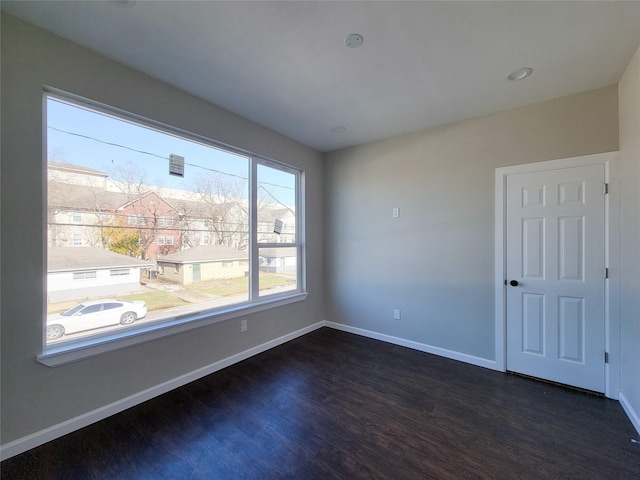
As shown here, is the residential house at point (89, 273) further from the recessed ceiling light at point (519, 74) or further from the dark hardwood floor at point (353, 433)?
the recessed ceiling light at point (519, 74)

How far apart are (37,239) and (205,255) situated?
1.23 m

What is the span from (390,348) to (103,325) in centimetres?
298

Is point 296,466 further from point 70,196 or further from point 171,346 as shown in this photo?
point 70,196

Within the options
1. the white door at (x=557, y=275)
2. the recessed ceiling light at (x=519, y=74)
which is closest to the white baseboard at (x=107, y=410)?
the white door at (x=557, y=275)

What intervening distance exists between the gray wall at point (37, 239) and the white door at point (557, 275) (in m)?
3.38

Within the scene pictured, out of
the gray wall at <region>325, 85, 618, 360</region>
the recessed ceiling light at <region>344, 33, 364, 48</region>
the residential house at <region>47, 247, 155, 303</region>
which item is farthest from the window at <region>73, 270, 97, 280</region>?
the gray wall at <region>325, 85, 618, 360</region>

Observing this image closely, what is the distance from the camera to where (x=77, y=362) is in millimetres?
1826

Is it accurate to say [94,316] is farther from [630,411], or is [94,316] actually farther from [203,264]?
[630,411]

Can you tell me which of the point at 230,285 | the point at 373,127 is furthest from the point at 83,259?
the point at 373,127

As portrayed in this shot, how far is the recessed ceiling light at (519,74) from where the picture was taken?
2.03 metres

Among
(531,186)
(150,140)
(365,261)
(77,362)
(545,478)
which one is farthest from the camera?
(365,261)

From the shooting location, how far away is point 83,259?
1939mm

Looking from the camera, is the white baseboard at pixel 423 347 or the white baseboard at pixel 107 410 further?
the white baseboard at pixel 423 347

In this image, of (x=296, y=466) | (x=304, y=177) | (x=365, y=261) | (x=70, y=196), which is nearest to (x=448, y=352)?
(x=365, y=261)
